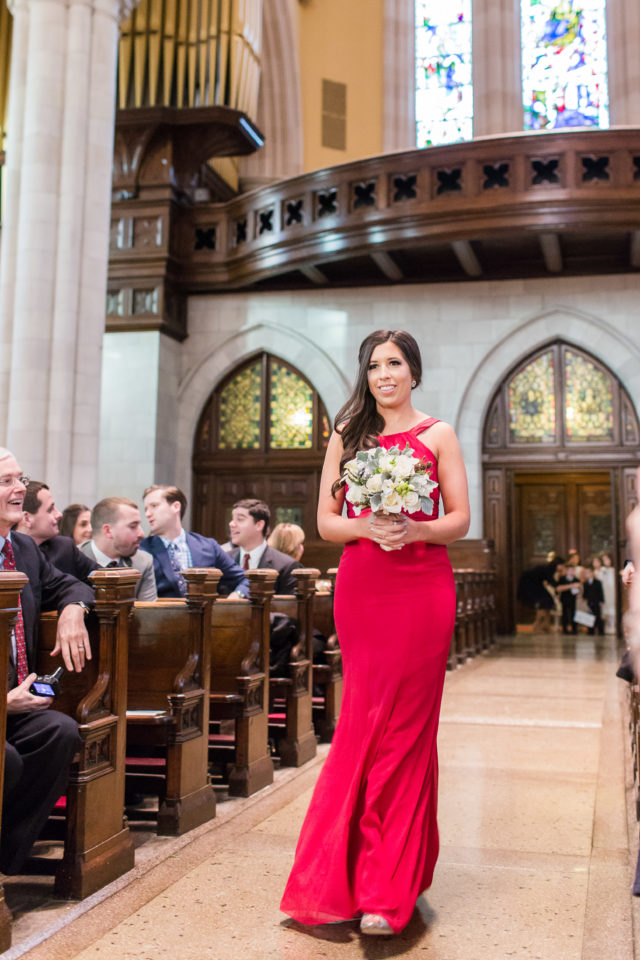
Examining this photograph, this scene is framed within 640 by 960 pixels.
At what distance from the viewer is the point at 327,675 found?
6258mm

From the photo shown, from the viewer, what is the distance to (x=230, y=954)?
270 cm

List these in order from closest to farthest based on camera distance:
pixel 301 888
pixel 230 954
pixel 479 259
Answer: pixel 230 954 < pixel 301 888 < pixel 479 259

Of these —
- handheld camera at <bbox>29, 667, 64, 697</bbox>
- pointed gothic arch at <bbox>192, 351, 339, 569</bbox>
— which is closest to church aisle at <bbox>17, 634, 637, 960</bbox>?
handheld camera at <bbox>29, 667, 64, 697</bbox>

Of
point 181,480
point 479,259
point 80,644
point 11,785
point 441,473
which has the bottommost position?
point 11,785

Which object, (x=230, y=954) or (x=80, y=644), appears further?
(x=80, y=644)

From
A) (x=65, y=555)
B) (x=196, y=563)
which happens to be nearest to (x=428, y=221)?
(x=196, y=563)

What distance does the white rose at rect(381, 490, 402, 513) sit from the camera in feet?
9.12

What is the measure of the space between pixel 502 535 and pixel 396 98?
26.5 ft

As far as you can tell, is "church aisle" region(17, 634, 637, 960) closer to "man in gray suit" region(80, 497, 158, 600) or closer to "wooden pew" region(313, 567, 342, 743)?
"wooden pew" region(313, 567, 342, 743)

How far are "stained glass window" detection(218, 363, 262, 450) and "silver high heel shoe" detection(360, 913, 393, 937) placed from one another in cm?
1153

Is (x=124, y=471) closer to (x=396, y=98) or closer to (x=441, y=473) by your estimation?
(x=396, y=98)

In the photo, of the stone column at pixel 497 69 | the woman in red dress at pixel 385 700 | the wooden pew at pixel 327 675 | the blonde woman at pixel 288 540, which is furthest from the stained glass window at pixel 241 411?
the woman in red dress at pixel 385 700

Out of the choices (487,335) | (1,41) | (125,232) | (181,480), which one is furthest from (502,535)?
(1,41)

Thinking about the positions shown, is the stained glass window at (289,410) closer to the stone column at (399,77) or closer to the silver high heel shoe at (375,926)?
the stone column at (399,77)
